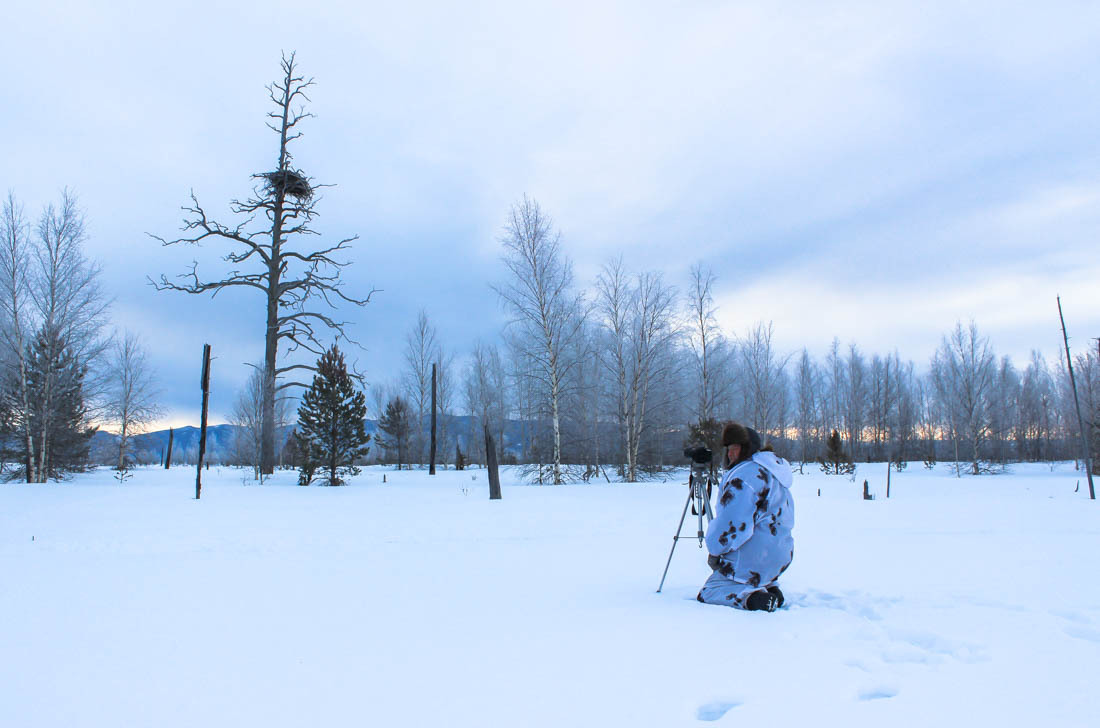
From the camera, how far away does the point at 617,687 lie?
3033mm

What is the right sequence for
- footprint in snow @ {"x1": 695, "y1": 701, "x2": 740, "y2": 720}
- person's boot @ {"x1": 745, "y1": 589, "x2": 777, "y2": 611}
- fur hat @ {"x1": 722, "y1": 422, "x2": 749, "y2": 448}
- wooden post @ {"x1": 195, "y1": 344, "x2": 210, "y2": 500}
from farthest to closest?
wooden post @ {"x1": 195, "y1": 344, "x2": 210, "y2": 500} → fur hat @ {"x1": 722, "y1": 422, "x2": 749, "y2": 448} → person's boot @ {"x1": 745, "y1": 589, "x2": 777, "y2": 611} → footprint in snow @ {"x1": 695, "y1": 701, "x2": 740, "y2": 720}

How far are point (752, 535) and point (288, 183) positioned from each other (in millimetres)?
24385

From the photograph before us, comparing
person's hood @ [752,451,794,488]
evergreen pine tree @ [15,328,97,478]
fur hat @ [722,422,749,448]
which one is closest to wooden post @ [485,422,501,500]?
fur hat @ [722,422,749,448]

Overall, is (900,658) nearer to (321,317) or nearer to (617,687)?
(617,687)

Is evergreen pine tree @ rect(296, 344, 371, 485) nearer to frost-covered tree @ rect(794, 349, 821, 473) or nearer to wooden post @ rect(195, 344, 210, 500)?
wooden post @ rect(195, 344, 210, 500)

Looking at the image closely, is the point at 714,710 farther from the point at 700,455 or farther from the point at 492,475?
the point at 492,475

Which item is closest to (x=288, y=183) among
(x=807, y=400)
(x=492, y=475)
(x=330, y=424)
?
(x=330, y=424)

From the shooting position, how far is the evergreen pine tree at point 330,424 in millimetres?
22250

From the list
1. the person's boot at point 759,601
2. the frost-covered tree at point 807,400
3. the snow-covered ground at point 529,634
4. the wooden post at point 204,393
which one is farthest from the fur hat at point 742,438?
the frost-covered tree at point 807,400

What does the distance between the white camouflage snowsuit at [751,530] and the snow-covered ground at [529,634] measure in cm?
30

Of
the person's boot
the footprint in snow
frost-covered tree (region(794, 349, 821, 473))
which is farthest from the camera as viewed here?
frost-covered tree (region(794, 349, 821, 473))

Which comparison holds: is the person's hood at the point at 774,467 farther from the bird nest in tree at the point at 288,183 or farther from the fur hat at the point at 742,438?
the bird nest in tree at the point at 288,183

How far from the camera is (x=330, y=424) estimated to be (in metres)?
22.5

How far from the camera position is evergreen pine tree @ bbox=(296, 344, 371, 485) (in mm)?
22250
